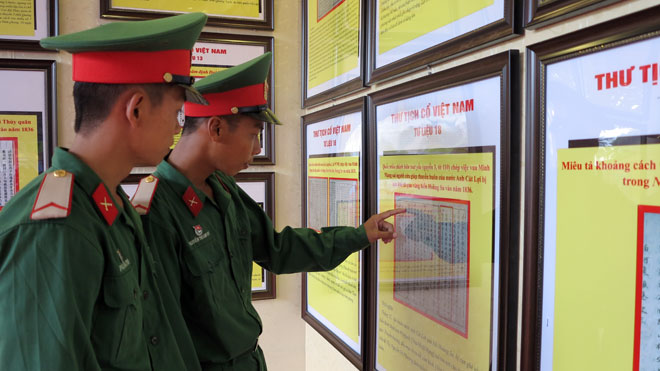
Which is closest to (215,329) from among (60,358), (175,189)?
(175,189)

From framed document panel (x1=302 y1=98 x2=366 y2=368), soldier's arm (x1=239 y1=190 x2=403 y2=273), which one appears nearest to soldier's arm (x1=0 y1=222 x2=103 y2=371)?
soldier's arm (x1=239 y1=190 x2=403 y2=273)

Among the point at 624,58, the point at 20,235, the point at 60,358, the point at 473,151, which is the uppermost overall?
the point at 624,58

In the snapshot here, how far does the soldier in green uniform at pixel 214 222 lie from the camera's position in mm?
1184

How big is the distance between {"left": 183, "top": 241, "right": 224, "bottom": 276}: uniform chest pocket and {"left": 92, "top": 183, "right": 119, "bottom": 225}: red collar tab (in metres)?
0.36

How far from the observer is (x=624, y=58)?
70 centimetres

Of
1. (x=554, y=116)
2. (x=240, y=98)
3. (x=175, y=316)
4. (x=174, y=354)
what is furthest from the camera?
(x=240, y=98)

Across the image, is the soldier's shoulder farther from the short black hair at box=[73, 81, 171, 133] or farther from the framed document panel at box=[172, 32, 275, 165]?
the framed document panel at box=[172, 32, 275, 165]

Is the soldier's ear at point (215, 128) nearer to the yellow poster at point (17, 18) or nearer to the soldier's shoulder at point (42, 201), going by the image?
the soldier's shoulder at point (42, 201)

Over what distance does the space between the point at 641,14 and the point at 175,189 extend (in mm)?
1010

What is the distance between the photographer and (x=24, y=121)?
1.92 m

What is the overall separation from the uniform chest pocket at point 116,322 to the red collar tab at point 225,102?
1.86 ft

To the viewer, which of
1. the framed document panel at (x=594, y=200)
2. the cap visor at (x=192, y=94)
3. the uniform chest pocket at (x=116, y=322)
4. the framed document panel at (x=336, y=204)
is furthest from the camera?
the framed document panel at (x=336, y=204)

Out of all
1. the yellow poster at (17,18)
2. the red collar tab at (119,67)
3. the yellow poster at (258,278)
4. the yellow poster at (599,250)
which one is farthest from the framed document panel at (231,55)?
the yellow poster at (599,250)

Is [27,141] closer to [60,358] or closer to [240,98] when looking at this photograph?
[240,98]
